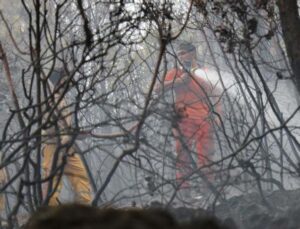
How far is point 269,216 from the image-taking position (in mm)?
3270

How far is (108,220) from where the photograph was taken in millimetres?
975

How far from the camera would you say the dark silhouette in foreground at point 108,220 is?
0.94 meters

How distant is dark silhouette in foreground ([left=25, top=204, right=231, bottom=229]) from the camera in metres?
0.94

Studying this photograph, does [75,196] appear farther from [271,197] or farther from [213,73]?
[213,73]

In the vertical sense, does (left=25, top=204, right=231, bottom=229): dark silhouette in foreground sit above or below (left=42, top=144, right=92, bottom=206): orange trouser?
below

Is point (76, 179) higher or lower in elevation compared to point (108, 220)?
higher

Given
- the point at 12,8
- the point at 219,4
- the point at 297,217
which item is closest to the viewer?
the point at 297,217

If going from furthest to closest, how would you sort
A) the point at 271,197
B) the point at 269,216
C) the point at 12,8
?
the point at 12,8
the point at 271,197
the point at 269,216

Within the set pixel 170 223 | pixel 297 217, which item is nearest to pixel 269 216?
pixel 297 217

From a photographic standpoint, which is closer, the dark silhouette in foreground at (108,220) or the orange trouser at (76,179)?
the dark silhouette in foreground at (108,220)

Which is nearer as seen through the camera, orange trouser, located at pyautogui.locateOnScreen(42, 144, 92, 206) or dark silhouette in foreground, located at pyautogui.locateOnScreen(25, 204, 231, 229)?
dark silhouette in foreground, located at pyautogui.locateOnScreen(25, 204, 231, 229)

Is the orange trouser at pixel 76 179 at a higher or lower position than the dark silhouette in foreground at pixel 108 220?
higher

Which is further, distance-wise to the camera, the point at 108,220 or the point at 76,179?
the point at 76,179

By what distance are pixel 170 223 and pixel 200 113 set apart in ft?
21.6
